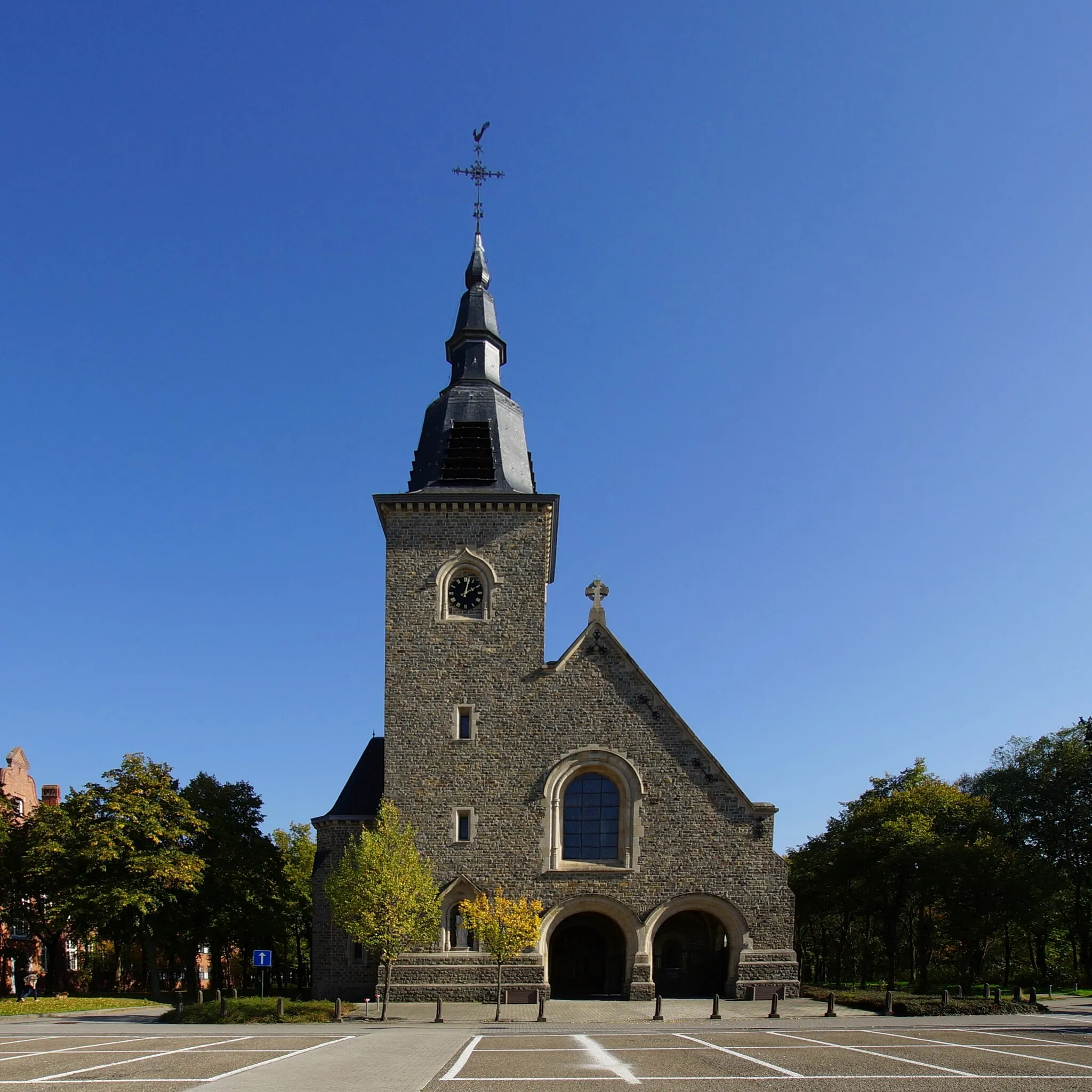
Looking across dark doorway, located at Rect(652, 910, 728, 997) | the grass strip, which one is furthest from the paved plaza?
dark doorway, located at Rect(652, 910, 728, 997)

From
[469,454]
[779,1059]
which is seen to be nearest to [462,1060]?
[779,1059]

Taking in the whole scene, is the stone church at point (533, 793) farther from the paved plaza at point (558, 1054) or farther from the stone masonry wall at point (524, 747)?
the paved plaza at point (558, 1054)

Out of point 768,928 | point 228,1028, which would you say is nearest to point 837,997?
point 768,928

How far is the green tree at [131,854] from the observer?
35750mm

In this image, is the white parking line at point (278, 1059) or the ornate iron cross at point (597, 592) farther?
the ornate iron cross at point (597, 592)

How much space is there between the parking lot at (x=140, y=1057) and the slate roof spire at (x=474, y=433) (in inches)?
776

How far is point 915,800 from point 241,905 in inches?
1167

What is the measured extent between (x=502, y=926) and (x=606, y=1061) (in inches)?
553

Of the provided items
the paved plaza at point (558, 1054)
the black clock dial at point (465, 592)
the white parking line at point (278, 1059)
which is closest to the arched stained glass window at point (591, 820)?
the paved plaza at point (558, 1054)

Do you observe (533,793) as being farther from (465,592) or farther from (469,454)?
(469,454)

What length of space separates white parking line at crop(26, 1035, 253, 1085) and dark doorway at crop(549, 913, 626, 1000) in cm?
1502

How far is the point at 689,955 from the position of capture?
116ft

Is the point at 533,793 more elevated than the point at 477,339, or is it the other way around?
the point at 477,339

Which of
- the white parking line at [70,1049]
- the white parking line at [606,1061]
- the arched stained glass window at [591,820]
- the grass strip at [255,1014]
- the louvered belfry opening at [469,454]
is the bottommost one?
the grass strip at [255,1014]
